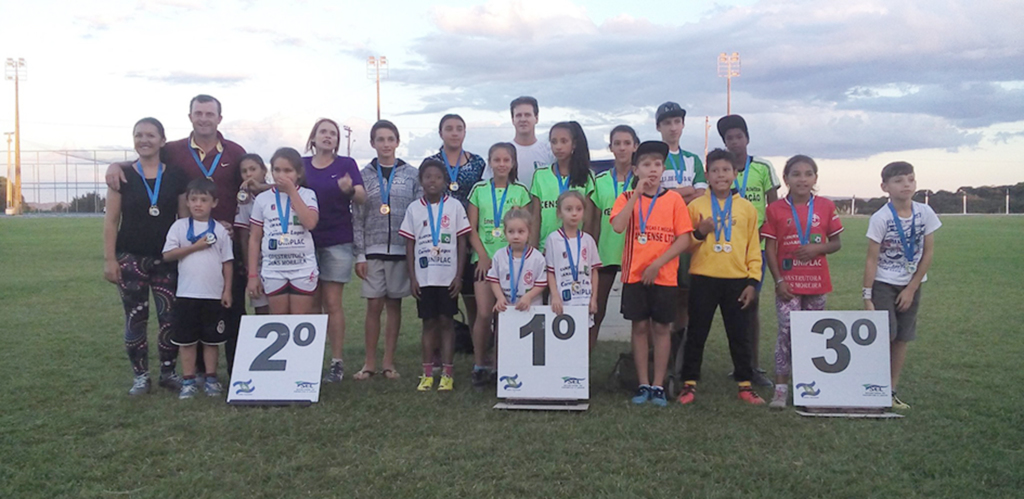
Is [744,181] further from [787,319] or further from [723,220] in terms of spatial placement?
[787,319]

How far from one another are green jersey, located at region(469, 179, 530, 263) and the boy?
161 cm

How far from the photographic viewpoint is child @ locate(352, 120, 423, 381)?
5.75 meters

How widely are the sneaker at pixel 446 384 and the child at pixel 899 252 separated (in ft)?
9.46

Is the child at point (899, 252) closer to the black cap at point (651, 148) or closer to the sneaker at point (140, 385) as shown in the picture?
the black cap at point (651, 148)

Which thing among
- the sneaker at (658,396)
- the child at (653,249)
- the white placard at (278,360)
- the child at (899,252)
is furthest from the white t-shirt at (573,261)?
the child at (899,252)

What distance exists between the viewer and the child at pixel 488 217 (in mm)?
5504

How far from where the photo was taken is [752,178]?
5750 millimetres

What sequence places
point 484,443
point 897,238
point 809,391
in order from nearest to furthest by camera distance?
point 484,443 → point 809,391 → point 897,238

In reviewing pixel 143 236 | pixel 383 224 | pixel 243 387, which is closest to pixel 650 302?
pixel 383 224

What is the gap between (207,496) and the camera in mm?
3490

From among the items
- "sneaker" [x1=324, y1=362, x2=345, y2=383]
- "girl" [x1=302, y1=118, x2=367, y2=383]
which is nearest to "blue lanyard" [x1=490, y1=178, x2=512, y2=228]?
"girl" [x1=302, y1=118, x2=367, y2=383]

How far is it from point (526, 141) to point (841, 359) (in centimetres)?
279

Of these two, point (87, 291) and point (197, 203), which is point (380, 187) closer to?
point (197, 203)

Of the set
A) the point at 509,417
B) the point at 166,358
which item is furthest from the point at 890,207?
the point at 166,358
